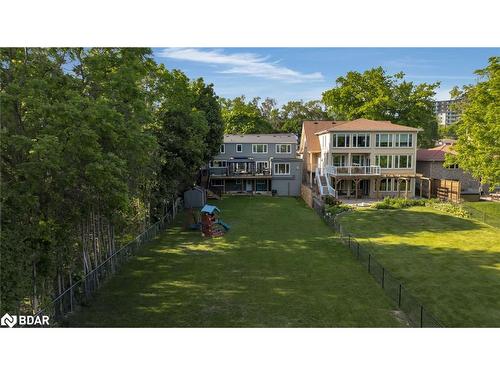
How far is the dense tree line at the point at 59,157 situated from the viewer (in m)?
11.6

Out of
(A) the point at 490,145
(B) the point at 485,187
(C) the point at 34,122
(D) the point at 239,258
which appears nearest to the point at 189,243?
(D) the point at 239,258

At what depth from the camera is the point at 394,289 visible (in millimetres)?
16344

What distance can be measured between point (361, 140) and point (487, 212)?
45.8ft

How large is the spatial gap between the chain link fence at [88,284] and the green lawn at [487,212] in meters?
25.1

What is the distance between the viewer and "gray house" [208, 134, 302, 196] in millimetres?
48219

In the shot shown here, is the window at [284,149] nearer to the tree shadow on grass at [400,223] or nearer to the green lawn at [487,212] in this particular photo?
the tree shadow on grass at [400,223]

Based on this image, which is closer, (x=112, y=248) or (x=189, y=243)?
(x=112, y=248)

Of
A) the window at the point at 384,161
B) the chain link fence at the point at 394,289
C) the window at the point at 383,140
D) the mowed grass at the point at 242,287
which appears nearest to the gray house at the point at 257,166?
the window at the point at 384,161

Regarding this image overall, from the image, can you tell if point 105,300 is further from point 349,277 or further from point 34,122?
point 349,277

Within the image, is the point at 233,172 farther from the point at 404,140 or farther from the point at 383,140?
the point at 404,140

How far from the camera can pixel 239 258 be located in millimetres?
20859

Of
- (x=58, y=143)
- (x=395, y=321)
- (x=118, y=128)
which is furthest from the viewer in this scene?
(x=118, y=128)

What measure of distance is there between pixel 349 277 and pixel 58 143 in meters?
13.0

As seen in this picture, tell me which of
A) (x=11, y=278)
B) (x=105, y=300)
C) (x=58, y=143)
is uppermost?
(x=58, y=143)
